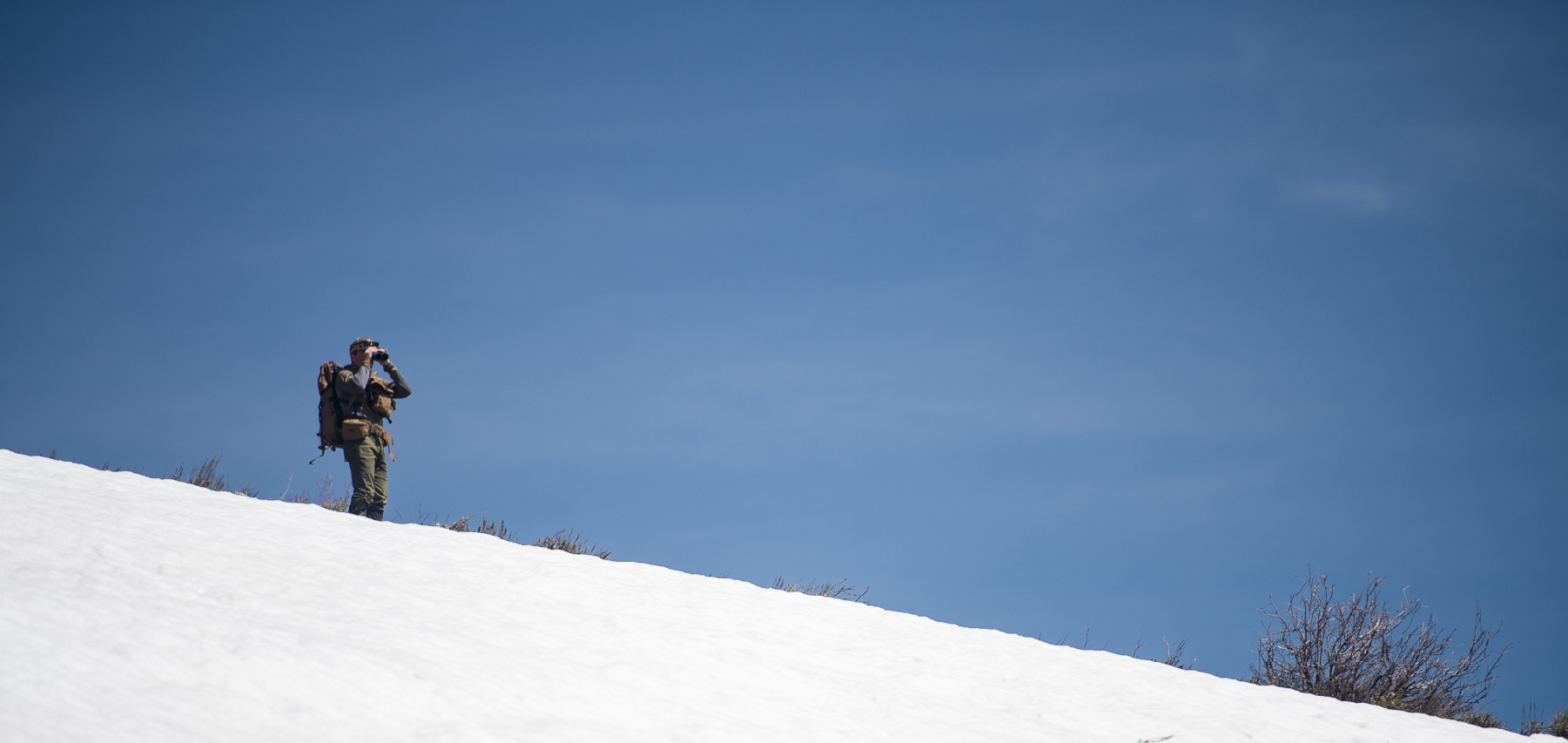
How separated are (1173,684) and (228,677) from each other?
678cm

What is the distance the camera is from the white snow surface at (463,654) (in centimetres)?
497

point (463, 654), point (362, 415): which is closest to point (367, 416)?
point (362, 415)

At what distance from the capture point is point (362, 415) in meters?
10.5

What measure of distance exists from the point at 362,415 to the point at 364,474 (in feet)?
1.92

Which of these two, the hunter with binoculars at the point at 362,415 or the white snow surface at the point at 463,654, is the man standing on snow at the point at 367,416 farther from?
the white snow surface at the point at 463,654

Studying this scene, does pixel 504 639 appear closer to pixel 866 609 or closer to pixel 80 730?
pixel 80 730

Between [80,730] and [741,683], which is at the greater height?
[741,683]

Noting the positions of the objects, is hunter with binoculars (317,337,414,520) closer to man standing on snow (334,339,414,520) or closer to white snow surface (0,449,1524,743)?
man standing on snow (334,339,414,520)

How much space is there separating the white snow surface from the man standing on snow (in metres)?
0.62

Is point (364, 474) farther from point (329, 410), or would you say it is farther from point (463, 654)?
point (463, 654)

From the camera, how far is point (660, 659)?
6656mm

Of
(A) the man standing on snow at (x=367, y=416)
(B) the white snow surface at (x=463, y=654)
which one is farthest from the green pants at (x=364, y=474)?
(B) the white snow surface at (x=463, y=654)

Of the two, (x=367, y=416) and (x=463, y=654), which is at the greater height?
(x=367, y=416)

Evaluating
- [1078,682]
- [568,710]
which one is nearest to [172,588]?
[568,710]
